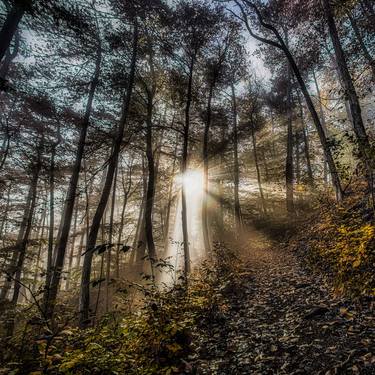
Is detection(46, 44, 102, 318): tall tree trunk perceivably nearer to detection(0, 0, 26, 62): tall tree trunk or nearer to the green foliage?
detection(0, 0, 26, 62): tall tree trunk

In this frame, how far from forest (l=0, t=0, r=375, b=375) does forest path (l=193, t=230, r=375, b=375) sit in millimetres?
30

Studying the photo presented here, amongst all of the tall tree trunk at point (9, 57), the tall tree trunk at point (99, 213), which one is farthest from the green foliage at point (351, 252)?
the tall tree trunk at point (9, 57)

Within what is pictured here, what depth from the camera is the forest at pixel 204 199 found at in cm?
388

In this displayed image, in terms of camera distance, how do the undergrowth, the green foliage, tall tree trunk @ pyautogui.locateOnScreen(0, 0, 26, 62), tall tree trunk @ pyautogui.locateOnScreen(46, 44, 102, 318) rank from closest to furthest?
the undergrowth
the green foliage
tall tree trunk @ pyautogui.locateOnScreen(0, 0, 26, 62)
tall tree trunk @ pyautogui.locateOnScreen(46, 44, 102, 318)

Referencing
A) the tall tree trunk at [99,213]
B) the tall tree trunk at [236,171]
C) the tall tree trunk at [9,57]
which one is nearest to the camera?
the tall tree trunk at [99,213]

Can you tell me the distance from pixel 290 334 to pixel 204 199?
12620mm

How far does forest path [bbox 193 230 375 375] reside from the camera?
337 centimetres

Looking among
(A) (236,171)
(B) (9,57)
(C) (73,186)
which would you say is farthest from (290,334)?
(B) (9,57)

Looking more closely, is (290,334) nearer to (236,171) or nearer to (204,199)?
(204,199)

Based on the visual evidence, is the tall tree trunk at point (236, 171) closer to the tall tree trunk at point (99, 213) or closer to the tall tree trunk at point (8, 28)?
the tall tree trunk at point (99, 213)

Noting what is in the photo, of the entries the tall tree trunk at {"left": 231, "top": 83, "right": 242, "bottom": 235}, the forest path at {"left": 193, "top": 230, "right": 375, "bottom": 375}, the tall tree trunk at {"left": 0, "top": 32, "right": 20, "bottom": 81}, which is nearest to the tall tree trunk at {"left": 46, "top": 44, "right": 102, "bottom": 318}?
the tall tree trunk at {"left": 0, "top": 32, "right": 20, "bottom": 81}

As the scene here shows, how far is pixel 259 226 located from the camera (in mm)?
17469

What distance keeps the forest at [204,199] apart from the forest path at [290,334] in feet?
0.10

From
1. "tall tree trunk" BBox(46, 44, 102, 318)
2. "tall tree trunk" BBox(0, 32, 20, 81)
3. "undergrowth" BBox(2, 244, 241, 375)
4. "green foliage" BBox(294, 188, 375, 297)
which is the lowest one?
"undergrowth" BBox(2, 244, 241, 375)
